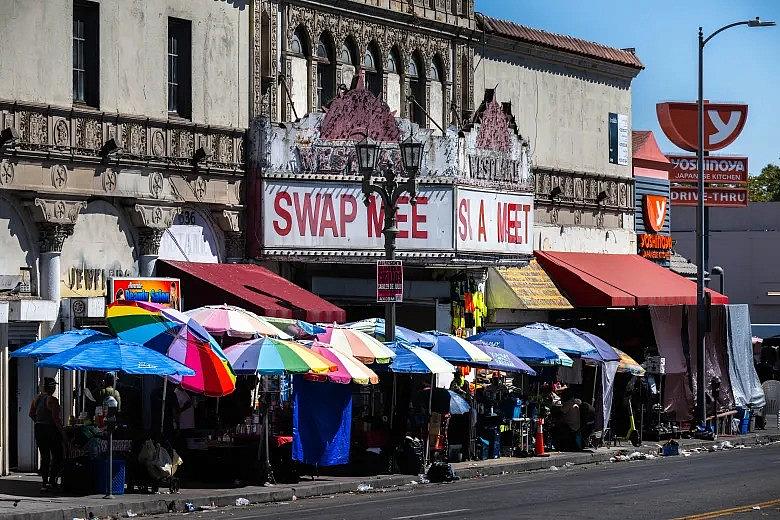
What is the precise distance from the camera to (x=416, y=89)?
38.8 m

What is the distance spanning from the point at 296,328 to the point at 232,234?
4.45 metres

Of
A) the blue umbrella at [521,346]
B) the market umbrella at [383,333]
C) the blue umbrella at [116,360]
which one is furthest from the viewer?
the blue umbrella at [521,346]

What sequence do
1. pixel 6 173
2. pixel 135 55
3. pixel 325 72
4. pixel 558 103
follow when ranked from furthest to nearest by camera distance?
1. pixel 558 103
2. pixel 325 72
3. pixel 135 55
4. pixel 6 173

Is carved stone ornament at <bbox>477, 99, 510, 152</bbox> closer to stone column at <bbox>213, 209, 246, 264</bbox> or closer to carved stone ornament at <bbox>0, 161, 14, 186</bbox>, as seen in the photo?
stone column at <bbox>213, 209, 246, 264</bbox>

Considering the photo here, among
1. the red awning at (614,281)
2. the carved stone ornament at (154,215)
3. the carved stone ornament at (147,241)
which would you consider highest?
the carved stone ornament at (154,215)

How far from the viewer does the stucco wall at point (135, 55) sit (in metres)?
27.8

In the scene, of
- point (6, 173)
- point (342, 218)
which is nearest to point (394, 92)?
point (342, 218)

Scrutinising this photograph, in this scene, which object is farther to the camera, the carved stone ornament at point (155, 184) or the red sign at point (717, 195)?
the red sign at point (717, 195)

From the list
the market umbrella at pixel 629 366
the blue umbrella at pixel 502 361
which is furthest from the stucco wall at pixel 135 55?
the market umbrella at pixel 629 366

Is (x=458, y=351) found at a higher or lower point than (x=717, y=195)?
lower

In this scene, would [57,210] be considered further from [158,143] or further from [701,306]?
[701,306]

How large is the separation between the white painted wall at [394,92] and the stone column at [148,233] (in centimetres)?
869

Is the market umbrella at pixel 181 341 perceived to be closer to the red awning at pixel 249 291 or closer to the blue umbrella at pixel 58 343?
the blue umbrella at pixel 58 343

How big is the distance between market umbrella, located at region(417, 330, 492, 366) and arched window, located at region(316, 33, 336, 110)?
23.1 ft
